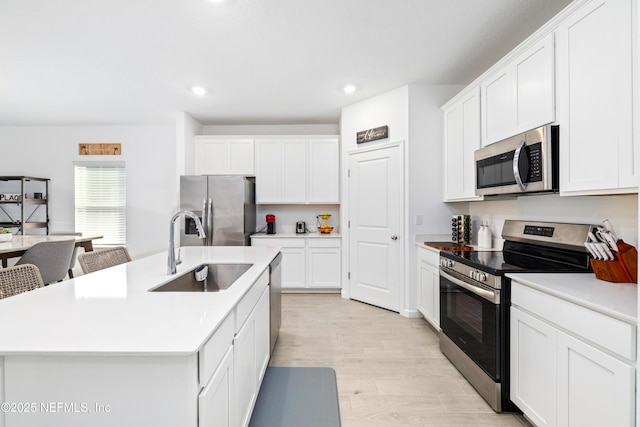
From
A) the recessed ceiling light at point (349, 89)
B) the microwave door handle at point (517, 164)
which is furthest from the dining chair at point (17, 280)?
the recessed ceiling light at point (349, 89)

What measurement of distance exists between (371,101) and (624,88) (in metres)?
2.80

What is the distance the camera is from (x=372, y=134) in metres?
3.85

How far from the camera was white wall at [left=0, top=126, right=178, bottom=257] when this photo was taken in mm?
5195

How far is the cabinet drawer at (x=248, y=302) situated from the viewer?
55.3 inches

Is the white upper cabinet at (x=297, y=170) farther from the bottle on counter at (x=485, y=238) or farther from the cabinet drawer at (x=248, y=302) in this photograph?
the cabinet drawer at (x=248, y=302)

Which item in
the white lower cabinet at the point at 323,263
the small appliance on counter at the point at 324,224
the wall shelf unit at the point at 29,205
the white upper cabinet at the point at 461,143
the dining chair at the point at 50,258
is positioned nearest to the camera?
the white upper cabinet at the point at 461,143

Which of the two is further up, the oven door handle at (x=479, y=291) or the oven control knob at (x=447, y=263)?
the oven control knob at (x=447, y=263)

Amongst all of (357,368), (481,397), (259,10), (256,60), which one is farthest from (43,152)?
(481,397)

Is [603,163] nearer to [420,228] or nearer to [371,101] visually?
[420,228]

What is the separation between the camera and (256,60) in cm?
298

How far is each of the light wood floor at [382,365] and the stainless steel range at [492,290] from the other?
0.14m

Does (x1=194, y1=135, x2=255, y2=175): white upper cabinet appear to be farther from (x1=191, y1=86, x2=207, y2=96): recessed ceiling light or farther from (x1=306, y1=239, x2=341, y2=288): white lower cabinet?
(x1=306, y1=239, x2=341, y2=288): white lower cabinet

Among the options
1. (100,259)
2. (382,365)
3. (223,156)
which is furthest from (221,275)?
(223,156)

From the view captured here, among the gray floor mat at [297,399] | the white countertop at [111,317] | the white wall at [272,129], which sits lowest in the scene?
the gray floor mat at [297,399]
